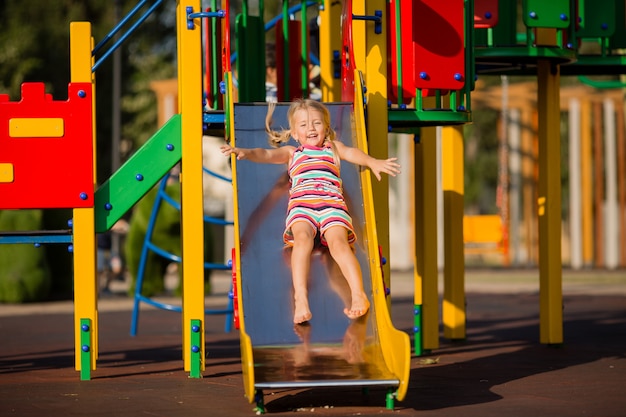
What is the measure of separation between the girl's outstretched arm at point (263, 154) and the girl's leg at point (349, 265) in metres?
0.74

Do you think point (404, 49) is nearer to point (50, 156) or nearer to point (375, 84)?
point (375, 84)

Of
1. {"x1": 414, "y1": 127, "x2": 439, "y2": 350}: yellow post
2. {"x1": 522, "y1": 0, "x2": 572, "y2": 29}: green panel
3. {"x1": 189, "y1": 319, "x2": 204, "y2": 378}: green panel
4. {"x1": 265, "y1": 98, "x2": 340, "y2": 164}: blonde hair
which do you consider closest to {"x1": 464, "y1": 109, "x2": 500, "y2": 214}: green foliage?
{"x1": 414, "y1": 127, "x2": 439, "y2": 350}: yellow post

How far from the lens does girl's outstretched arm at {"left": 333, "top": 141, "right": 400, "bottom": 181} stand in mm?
7268

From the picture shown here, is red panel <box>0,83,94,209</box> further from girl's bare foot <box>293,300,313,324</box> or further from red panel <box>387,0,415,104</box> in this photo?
red panel <box>387,0,415,104</box>

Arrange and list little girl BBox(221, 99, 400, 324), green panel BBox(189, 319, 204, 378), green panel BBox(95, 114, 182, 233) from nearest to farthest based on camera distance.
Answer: little girl BBox(221, 99, 400, 324), green panel BBox(189, 319, 204, 378), green panel BBox(95, 114, 182, 233)

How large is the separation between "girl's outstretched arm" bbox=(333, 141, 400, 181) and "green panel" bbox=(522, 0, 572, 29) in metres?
2.61

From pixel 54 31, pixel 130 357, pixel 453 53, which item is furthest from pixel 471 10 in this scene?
pixel 54 31

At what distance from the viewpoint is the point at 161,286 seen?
16625 millimetres

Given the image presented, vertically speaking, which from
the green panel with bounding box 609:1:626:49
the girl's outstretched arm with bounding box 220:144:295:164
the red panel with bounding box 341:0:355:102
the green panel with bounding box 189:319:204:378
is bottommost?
the green panel with bounding box 189:319:204:378

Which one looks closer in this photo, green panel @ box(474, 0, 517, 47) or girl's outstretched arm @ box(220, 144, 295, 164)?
girl's outstretched arm @ box(220, 144, 295, 164)

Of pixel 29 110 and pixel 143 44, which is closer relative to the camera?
pixel 29 110

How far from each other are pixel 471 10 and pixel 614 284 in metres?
12.3

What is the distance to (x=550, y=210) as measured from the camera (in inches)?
392

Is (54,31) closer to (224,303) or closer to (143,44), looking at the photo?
(143,44)
